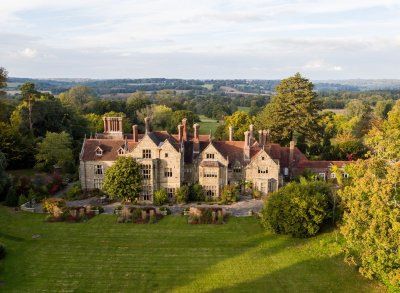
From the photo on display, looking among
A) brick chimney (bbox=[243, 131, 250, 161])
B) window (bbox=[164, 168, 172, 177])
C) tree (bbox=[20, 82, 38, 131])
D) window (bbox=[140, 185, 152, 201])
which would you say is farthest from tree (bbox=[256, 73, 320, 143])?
tree (bbox=[20, 82, 38, 131])

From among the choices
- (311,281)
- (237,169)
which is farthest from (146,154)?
(311,281)

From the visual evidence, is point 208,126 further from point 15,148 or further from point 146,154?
point 146,154

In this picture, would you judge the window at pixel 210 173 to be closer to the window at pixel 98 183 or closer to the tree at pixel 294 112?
the window at pixel 98 183

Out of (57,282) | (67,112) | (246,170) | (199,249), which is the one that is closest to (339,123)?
(246,170)

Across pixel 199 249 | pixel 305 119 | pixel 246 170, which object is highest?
pixel 305 119

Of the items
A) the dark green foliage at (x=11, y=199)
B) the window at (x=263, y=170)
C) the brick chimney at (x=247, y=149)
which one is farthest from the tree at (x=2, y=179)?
the window at (x=263, y=170)

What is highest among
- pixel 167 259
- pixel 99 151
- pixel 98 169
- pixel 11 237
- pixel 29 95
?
pixel 29 95

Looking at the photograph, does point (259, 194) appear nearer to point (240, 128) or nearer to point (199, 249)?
point (199, 249)
